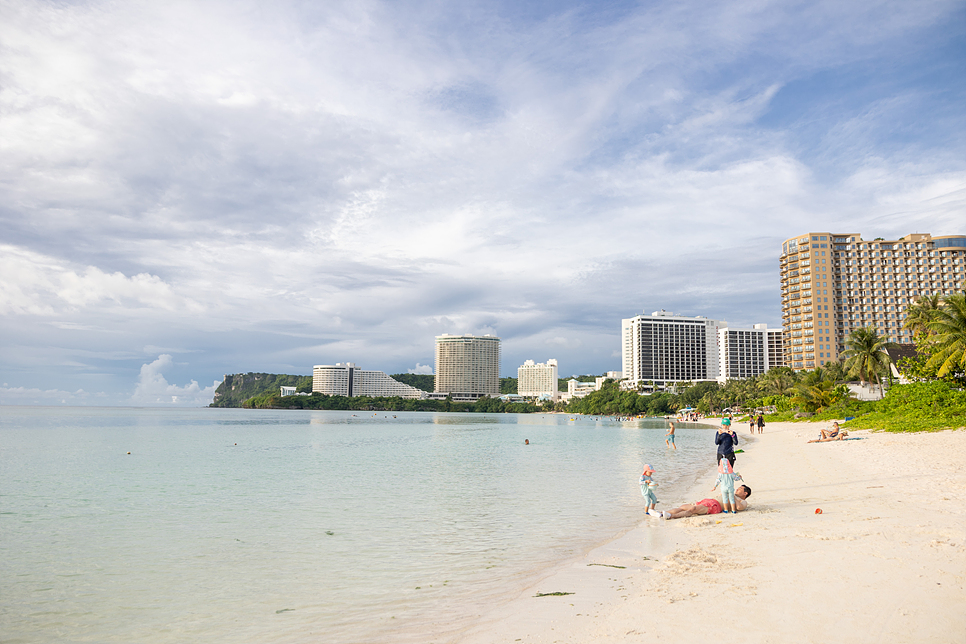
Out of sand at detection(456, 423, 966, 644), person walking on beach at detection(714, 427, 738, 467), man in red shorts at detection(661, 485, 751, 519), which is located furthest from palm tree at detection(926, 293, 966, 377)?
man in red shorts at detection(661, 485, 751, 519)

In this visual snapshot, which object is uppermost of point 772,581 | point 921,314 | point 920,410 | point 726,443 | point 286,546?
point 921,314

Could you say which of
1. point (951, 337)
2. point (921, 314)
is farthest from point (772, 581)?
point (921, 314)

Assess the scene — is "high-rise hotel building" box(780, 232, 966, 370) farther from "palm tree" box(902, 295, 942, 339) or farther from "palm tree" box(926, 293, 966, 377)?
"palm tree" box(926, 293, 966, 377)

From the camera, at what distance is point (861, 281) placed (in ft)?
415

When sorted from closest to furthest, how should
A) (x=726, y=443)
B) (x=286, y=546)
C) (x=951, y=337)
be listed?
1. (x=286, y=546)
2. (x=726, y=443)
3. (x=951, y=337)

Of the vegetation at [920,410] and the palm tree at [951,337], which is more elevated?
the palm tree at [951,337]

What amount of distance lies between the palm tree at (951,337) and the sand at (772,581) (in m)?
26.2

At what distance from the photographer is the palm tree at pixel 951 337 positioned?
32.9 metres

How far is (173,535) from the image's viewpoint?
1269 cm

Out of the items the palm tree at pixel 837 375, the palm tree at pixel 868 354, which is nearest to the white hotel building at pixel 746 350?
the palm tree at pixel 837 375

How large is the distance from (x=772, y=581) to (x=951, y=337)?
3756 cm

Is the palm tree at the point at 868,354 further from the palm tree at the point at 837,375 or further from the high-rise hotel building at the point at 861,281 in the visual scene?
the high-rise hotel building at the point at 861,281

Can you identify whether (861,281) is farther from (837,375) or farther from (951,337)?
(951,337)

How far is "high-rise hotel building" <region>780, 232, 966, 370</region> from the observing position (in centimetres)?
12494
